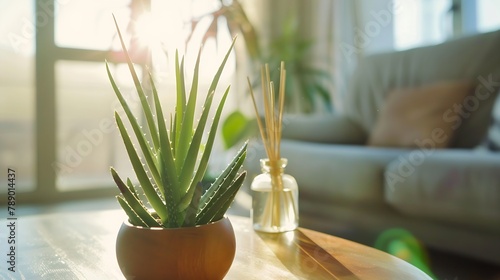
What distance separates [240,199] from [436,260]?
172 centimetres

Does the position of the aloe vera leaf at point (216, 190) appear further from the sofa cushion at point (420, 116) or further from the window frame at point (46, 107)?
the window frame at point (46, 107)

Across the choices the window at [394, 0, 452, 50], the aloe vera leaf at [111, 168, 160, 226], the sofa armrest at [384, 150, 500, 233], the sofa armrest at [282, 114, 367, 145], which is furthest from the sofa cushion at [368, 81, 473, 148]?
the aloe vera leaf at [111, 168, 160, 226]

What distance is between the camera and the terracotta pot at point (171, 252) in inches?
19.8

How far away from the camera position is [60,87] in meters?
3.20

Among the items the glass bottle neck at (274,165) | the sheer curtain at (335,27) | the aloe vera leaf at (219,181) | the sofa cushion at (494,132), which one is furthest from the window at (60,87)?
the aloe vera leaf at (219,181)

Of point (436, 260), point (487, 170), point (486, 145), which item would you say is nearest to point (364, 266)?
A: point (487, 170)

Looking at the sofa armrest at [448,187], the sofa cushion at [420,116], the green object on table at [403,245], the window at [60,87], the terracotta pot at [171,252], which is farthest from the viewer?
the window at [60,87]

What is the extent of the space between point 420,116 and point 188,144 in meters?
1.70

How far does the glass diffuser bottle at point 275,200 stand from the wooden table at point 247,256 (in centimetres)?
2

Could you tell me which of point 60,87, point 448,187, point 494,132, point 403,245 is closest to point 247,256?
point 448,187

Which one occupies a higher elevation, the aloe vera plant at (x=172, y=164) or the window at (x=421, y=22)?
the window at (x=421, y=22)

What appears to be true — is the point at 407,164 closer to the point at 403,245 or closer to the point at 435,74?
the point at 403,245

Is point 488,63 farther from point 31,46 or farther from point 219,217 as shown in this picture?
point 31,46

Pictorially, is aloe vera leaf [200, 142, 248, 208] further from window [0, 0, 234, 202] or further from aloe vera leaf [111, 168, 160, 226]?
window [0, 0, 234, 202]
